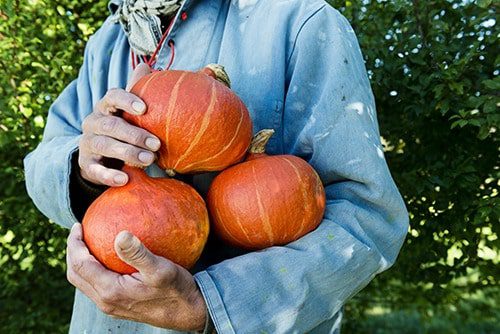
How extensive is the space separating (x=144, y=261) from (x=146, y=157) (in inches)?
8.9

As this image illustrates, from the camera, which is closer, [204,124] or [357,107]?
[204,124]

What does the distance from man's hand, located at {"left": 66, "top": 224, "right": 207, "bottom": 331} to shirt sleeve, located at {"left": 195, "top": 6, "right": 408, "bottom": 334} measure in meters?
0.05

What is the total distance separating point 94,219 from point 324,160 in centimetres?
56

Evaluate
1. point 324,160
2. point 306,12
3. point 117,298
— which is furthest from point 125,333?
point 306,12

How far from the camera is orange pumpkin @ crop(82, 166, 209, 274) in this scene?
112 cm

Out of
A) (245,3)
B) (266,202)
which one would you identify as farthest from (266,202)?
(245,3)

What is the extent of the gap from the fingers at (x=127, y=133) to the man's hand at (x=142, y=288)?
215 millimetres

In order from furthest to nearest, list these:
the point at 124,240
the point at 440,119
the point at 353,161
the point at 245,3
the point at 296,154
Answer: the point at 440,119
the point at 245,3
the point at 296,154
the point at 353,161
the point at 124,240

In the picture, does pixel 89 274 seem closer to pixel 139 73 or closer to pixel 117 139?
pixel 117 139

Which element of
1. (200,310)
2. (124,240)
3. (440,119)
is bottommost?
(440,119)

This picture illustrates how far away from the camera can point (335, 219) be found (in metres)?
1.31

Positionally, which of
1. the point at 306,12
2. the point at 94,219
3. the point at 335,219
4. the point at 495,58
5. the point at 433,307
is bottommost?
the point at 433,307

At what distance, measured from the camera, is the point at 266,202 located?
1.23 metres

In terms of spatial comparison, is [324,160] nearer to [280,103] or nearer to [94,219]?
[280,103]
